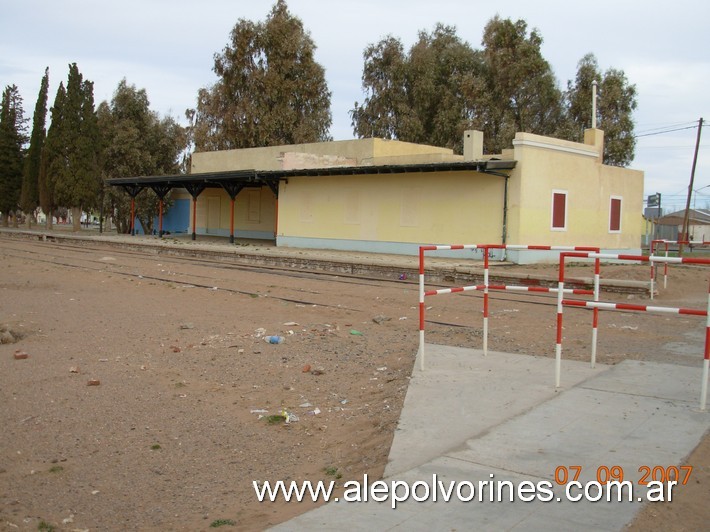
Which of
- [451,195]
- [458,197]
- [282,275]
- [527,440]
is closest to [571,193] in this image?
[458,197]

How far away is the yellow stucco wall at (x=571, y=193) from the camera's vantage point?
1008 inches

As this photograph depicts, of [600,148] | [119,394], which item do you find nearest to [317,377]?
[119,394]

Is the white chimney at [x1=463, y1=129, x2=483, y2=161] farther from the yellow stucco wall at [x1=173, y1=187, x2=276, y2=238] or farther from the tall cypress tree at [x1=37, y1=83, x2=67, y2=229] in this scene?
the tall cypress tree at [x1=37, y1=83, x2=67, y2=229]

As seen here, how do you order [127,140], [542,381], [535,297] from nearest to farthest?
[542,381] → [535,297] → [127,140]

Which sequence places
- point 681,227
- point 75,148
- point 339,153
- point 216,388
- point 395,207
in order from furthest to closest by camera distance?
point 681,227 < point 75,148 < point 339,153 < point 395,207 < point 216,388

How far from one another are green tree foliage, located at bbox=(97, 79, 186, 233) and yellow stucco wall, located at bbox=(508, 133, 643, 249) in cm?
3188

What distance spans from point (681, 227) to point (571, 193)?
4563cm

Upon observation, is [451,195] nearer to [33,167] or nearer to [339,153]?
[339,153]

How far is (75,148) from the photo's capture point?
49.3m

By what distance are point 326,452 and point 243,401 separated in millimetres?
1822

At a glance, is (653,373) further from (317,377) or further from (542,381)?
(317,377)

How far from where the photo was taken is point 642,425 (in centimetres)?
561

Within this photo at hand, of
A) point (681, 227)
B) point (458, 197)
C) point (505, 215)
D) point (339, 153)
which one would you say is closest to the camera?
point (505, 215)

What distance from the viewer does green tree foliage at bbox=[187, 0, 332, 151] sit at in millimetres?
52312
